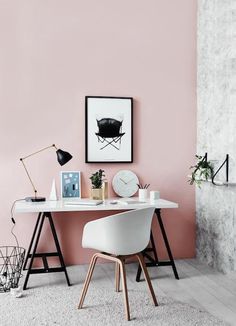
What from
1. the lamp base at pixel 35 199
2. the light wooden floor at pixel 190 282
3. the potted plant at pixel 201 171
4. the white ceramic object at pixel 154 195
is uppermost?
the potted plant at pixel 201 171

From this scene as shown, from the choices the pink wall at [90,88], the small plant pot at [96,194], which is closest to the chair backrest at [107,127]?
the pink wall at [90,88]

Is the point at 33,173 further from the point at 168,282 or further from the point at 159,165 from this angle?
the point at 168,282

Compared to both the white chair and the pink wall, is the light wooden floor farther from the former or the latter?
the white chair

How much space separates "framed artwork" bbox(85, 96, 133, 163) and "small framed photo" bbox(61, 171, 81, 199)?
171mm

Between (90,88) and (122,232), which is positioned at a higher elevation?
(90,88)

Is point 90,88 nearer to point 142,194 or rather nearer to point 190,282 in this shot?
point 142,194

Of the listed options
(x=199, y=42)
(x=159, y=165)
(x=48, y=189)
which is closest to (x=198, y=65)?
(x=199, y=42)

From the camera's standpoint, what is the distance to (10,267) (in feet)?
12.6

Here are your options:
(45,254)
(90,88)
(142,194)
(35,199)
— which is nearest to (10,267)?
(45,254)

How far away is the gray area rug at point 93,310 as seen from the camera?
2744mm

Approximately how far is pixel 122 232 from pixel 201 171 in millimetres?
1359

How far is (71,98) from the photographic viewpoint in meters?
4.00

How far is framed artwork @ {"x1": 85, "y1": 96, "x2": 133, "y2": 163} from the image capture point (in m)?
4.03

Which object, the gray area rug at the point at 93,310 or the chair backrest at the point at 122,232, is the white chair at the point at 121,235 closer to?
the chair backrest at the point at 122,232
